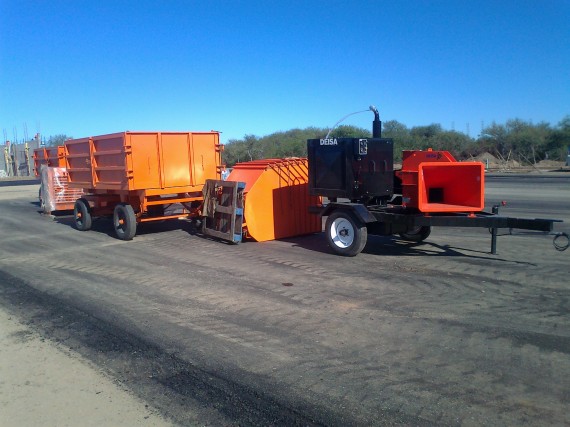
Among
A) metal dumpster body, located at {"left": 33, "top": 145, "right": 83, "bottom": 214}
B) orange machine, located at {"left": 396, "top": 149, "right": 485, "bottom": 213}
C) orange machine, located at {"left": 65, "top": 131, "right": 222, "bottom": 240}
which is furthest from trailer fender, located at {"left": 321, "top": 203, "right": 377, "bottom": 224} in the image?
metal dumpster body, located at {"left": 33, "top": 145, "right": 83, "bottom": 214}

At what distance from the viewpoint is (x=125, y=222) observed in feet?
40.5

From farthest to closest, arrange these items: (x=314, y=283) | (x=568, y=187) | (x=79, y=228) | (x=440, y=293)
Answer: (x=568, y=187)
(x=79, y=228)
(x=314, y=283)
(x=440, y=293)

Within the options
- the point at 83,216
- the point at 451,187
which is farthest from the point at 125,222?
the point at 451,187

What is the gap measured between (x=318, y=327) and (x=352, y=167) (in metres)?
4.68

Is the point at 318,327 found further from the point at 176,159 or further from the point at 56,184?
the point at 56,184

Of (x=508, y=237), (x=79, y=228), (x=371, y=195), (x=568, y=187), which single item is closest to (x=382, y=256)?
(x=371, y=195)

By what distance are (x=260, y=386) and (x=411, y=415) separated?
1.32 m

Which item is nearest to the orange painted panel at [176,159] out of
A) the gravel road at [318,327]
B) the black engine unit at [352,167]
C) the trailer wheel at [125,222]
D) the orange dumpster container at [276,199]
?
the trailer wheel at [125,222]

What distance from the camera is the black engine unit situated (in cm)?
974

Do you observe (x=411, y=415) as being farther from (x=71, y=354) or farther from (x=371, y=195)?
(x=371, y=195)

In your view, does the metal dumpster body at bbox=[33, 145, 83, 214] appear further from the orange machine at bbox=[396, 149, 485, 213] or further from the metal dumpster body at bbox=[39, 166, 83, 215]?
the orange machine at bbox=[396, 149, 485, 213]

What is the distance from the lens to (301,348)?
516 cm

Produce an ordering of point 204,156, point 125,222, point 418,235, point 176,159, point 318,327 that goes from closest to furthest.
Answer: point 318,327, point 418,235, point 125,222, point 176,159, point 204,156

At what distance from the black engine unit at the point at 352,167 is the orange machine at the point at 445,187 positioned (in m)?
0.68
